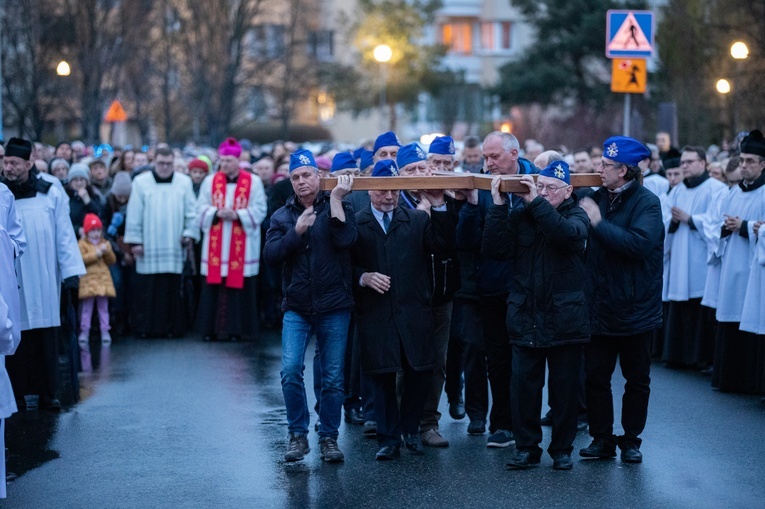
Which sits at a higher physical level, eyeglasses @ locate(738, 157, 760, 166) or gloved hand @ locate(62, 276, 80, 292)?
eyeglasses @ locate(738, 157, 760, 166)

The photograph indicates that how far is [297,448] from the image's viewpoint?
400 inches

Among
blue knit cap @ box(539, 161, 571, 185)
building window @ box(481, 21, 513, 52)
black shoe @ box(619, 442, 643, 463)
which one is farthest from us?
building window @ box(481, 21, 513, 52)

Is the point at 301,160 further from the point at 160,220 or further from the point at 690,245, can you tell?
the point at 160,220

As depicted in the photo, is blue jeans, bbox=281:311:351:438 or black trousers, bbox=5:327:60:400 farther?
black trousers, bbox=5:327:60:400

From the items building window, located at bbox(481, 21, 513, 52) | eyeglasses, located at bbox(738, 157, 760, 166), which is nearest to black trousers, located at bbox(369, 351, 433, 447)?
eyeglasses, located at bbox(738, 157, 760, 166)

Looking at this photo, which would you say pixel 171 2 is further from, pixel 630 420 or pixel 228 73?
Result: pixel 630 420

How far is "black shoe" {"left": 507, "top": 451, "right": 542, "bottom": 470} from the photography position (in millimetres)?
9945

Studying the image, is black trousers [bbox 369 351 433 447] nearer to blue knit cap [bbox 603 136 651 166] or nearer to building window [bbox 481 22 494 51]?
blue knit cap [bbox 603 136 651 166]

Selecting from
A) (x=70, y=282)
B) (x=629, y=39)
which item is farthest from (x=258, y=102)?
(x=70, y=282)

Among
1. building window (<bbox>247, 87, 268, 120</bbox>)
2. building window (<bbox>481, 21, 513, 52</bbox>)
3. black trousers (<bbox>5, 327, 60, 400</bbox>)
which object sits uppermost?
building window (<bbox>481, 21, 513, 52</bbox>)

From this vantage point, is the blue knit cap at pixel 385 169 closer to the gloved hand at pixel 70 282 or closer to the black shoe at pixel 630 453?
the black shoe at pixel 630 453

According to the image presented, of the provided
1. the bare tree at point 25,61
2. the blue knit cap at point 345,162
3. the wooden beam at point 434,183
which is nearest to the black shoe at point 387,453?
the wooden beam at point 434,183

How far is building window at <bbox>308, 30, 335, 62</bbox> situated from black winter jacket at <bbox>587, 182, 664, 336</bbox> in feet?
183

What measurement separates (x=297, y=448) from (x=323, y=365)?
0.64m
